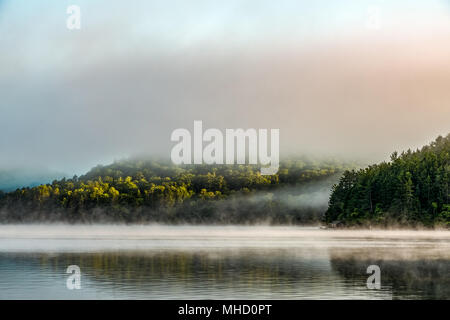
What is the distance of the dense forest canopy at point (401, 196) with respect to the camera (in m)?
138

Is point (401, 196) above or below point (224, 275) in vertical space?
above

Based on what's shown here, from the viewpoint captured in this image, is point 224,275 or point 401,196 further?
point 401,196

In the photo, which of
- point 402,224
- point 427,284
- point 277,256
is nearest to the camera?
point 427,284

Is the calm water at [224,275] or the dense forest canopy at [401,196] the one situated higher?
the dense forest canopy at [401,196]

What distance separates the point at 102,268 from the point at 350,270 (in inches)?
646

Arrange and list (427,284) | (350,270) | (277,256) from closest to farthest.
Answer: (427,284) < (350,270) < (277,256)

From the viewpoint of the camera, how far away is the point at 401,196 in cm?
13925

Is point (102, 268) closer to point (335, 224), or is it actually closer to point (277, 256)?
point (277, 256)

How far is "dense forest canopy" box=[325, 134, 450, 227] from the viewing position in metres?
138

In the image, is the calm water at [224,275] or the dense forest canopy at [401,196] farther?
the dense forest canopy at [401,196]
